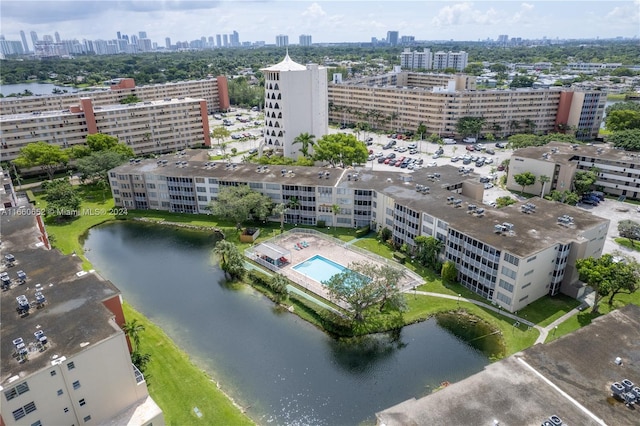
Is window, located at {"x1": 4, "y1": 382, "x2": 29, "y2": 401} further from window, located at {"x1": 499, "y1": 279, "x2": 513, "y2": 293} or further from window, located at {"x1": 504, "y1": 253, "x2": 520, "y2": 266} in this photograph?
window, located at {"x1": 499, "y1": 279, "x2": 513, "y2": 293}

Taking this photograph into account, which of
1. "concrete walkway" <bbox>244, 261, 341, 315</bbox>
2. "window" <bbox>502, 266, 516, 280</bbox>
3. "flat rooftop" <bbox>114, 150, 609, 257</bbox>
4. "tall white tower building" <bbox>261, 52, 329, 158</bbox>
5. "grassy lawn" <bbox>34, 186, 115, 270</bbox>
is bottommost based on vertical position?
"concrete walkway" <bbox>244, 261, 341, 315</bbox>

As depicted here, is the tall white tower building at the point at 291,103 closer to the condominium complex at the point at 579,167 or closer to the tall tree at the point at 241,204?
the tall tree at the point at 241,204

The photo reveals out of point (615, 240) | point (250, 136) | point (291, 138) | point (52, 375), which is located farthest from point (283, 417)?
point (250, 136)

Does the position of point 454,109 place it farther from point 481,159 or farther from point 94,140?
point 94,140

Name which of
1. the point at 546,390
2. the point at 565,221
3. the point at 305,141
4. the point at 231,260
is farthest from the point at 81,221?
the point at 565,221

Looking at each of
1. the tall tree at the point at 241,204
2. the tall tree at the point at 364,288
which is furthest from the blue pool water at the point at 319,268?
the tall tree at the point at 241,204

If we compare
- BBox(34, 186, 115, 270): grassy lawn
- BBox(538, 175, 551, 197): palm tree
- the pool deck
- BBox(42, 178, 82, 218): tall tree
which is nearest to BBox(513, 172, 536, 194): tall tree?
BBox(538, 175, 551, 197): palm tree
